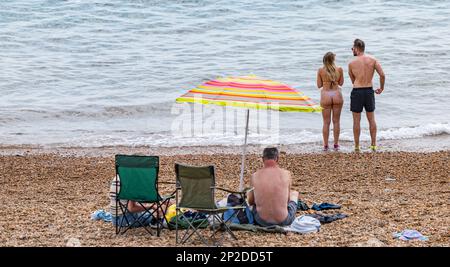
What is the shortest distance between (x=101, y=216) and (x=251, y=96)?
200 centimetres

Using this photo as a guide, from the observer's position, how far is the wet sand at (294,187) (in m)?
7.20

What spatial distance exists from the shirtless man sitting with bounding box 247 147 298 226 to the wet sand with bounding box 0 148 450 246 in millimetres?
193

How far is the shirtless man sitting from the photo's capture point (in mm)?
7320

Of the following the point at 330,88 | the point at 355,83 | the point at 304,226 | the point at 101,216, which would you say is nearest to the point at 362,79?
the point at 355,83

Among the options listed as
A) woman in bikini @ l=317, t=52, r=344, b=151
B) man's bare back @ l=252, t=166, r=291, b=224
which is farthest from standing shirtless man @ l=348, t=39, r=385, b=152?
man's bare back @ l=252, t=166, r=291, b=224

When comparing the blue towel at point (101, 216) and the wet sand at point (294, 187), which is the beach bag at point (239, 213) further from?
the blue towel at point (101, 216)

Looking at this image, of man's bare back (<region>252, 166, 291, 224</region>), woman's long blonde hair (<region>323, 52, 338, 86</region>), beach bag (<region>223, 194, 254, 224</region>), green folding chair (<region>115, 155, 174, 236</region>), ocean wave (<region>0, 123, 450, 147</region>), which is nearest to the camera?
green folding chair (<region>115, 155, 174, 236</region>)

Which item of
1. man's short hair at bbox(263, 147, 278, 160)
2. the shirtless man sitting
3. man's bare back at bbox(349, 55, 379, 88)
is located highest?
man's bare back at bbox(349, 55, 379, 88)

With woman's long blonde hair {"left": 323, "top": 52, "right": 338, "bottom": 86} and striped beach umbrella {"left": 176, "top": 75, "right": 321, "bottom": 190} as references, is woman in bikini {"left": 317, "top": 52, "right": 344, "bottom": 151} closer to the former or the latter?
woman's long blonde hair {"left": 323, "top": 52, "right": 338, "bottom": 86}

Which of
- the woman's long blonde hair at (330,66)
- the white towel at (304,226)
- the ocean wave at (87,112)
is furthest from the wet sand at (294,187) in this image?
the ocean wave at (87,112)

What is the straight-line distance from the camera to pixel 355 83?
1180cm

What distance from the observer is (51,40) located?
25.3 meters
